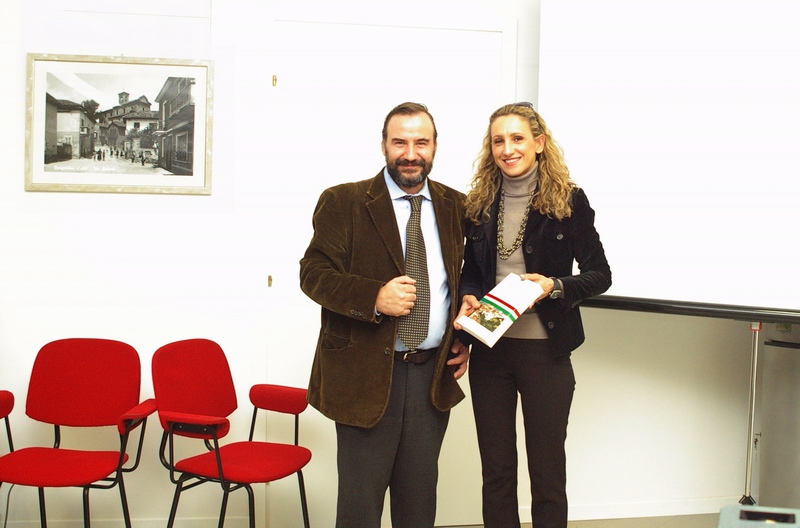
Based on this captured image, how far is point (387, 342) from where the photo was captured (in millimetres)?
2148

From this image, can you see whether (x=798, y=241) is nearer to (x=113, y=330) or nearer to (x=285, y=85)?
(x=285, y=85)

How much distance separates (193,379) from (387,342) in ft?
3.63

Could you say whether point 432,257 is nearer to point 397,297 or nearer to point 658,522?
point 397,297

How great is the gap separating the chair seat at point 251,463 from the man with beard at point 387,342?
469 millimetres

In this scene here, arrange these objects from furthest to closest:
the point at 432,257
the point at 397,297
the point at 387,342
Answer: the point at 432,257
the point at 387,342
the point at 397,297

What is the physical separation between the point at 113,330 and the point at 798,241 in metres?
2.89

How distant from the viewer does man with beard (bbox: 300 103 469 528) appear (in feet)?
7.05

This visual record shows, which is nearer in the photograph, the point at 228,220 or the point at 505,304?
the point at 505,304

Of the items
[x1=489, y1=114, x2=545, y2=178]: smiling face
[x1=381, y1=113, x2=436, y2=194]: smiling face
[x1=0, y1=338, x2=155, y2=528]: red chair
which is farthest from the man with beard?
[x1=0, y1=338, x2=155, y2=528]: red chair

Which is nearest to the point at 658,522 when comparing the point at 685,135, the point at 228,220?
the point at 685,135

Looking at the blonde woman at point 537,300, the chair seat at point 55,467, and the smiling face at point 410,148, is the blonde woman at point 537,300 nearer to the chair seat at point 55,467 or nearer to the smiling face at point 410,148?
the smiling face at point 410,148

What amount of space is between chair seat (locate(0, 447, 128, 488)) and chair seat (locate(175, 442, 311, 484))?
290 mm

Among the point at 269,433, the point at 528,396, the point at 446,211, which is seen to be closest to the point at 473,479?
the point at 269,433

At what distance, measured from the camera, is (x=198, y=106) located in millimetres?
3346
